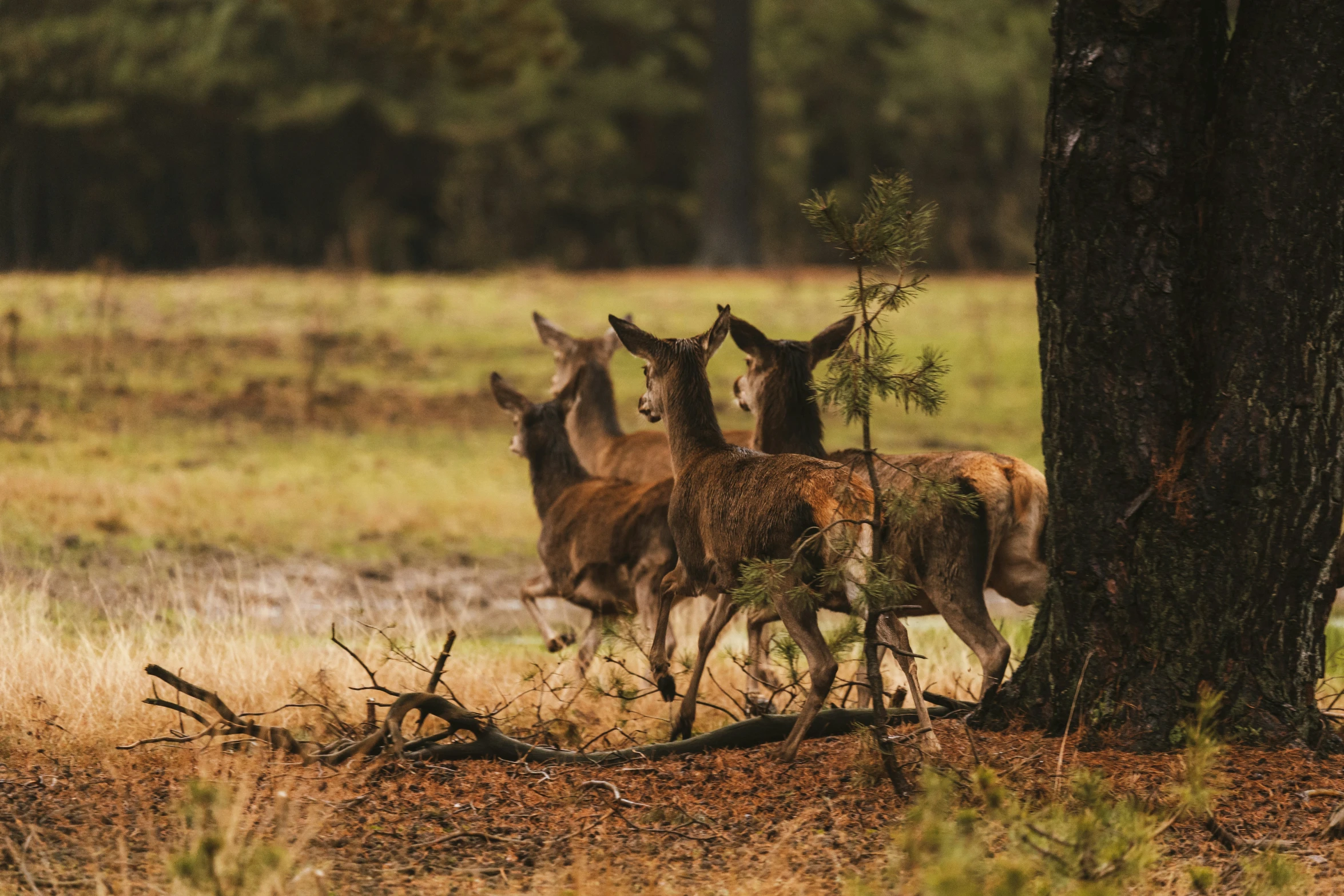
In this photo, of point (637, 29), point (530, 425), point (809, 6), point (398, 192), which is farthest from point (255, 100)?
point (530, 425)

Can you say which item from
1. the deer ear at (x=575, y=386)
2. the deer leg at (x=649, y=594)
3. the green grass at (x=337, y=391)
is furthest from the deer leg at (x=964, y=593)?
the green grass at (x=337, y=391)

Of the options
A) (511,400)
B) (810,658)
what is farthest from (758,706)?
(511,400)

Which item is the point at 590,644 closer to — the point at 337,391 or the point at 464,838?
the point at 464,838

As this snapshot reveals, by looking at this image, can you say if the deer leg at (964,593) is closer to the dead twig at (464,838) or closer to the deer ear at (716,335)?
the deer ear at (716,335)

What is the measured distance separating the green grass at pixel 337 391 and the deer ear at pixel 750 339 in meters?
5.85

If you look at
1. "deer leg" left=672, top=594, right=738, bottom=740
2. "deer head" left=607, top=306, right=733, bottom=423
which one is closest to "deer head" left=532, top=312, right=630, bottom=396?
"deer head" left=607, top=306, right=733, bottom=423

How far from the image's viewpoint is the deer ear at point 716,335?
20.9ft

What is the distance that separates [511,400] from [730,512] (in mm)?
3878

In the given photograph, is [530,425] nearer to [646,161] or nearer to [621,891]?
[621,891]

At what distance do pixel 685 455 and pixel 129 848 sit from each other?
259cm

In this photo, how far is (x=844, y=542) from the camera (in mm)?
5496

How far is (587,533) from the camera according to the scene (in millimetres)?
8688

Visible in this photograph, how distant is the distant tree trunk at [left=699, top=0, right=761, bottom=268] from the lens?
1302 inches

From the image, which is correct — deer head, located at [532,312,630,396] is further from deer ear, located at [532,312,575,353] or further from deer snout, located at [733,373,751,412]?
deer snout, located at [733,373,751,412]
